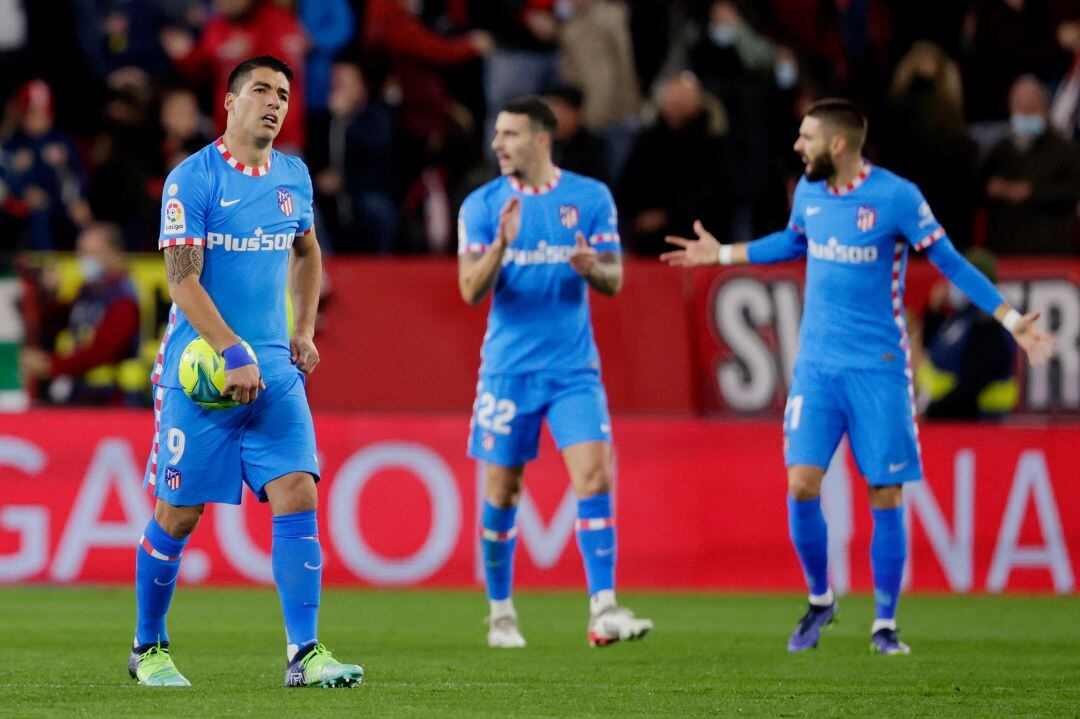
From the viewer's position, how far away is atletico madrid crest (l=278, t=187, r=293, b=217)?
7.08 metres

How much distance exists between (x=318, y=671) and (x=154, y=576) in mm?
771

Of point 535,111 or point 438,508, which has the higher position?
point 535,111

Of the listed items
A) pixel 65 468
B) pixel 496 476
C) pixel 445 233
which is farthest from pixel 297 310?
pixel 445 233

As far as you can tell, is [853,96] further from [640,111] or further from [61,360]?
[61,360]

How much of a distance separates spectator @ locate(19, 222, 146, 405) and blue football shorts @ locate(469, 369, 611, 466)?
4985 mm

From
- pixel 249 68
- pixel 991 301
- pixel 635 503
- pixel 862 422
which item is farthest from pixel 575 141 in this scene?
pixel 249 68

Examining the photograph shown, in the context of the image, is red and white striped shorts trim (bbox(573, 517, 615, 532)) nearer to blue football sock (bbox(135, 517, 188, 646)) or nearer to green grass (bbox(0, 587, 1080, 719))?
green grass (bbox(0, 587, 1080, 719))

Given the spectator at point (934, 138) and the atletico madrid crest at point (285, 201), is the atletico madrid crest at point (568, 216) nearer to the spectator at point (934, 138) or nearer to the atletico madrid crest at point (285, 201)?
the atletico madrid crest at point (285, 201)

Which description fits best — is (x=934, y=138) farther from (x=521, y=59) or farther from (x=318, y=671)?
(x=318, y=671)

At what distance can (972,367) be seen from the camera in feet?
41.8

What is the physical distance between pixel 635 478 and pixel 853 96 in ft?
14.0

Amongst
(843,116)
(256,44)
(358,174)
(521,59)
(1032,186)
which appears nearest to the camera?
(843,116)

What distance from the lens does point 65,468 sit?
40.7ft

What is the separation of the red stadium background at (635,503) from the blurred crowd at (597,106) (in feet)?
5.86
